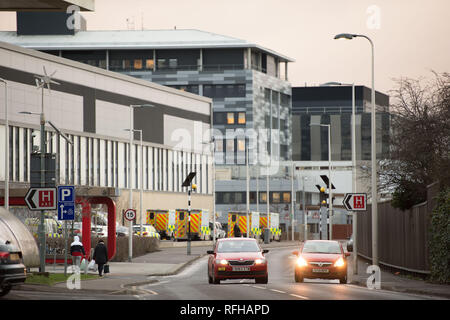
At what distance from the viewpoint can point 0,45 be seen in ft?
Answer: 281

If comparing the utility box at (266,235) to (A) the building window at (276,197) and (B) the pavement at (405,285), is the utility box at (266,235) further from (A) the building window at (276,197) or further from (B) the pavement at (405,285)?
(B) the pavement at (405,285)

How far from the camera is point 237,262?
32750 mm

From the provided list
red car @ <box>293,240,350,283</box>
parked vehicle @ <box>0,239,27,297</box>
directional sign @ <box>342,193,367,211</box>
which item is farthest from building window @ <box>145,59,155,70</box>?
parked vehicle @ <box>0,239,27,297</box>

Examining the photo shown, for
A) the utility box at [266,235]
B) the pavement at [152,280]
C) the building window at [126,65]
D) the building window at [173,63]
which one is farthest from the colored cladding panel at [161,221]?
the building window at [126,65]

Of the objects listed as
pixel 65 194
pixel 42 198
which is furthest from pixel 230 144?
pixel 42 198

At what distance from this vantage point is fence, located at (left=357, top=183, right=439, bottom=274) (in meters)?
35.5

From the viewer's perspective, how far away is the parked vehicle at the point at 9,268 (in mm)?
20703

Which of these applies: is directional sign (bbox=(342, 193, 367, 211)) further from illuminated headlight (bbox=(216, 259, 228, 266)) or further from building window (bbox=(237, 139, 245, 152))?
building window (bbox=(237, 139, 245, 152))

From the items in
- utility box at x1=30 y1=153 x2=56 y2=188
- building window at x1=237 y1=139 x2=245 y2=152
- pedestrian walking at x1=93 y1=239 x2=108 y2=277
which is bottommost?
pedestrian walking at x1=93 y1=239 x2=108 y2=277

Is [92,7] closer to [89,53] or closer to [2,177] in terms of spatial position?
[2,177]

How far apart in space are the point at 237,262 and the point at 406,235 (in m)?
9.81

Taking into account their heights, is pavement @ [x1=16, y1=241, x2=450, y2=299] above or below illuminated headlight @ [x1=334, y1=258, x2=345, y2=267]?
below

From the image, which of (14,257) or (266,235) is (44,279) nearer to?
(14,257)
